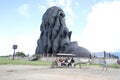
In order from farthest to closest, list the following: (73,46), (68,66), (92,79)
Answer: (73,46)
(68,66)
(92,79)

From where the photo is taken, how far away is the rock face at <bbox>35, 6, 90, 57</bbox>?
332 ft

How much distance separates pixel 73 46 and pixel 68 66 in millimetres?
49084

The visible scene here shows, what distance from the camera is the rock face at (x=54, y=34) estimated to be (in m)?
101

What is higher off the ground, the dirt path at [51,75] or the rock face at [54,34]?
the rock face at [54,34]

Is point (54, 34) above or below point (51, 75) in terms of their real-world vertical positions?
above

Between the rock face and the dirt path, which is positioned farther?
the rock face

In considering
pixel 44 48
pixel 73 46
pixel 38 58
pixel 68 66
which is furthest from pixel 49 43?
pixel 68 66

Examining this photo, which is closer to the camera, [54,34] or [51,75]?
[51,75]

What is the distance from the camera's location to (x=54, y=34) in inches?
4048

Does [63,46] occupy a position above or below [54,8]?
below

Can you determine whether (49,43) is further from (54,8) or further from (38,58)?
(38,58)

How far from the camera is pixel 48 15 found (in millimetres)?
103875

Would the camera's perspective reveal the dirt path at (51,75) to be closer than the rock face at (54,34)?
Yes

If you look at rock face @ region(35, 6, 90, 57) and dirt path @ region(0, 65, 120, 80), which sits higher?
rock face @ region(35, 6, 90, 57)
